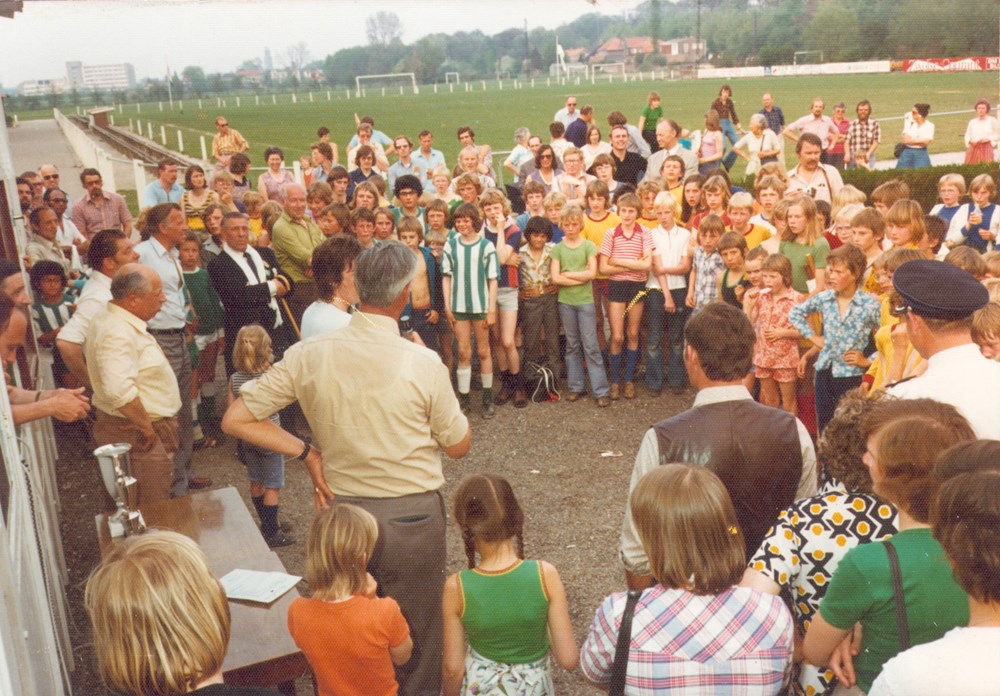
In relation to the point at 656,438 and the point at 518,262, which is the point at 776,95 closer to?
the point at 518,262

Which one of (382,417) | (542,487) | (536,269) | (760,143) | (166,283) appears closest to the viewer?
(382,417)

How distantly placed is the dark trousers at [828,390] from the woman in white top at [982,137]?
1138 cm

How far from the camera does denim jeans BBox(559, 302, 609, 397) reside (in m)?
7.71

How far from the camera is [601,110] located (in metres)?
38.5

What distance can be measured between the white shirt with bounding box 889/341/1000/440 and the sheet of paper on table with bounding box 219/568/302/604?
2.30 meters

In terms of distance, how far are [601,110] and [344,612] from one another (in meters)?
37.6

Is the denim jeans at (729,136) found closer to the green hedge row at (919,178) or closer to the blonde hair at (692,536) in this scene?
the green hedge row at (919,178)

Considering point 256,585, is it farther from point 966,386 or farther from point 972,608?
point 966,386

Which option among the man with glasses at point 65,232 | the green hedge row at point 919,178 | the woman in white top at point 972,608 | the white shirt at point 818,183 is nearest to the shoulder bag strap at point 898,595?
the woman in white top at point 972,608

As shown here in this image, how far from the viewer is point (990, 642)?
1.67 meters

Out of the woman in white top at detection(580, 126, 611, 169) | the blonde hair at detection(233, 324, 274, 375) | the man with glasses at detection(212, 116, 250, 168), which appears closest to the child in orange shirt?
the blonde hair at detection(233, 324, 274, 375)

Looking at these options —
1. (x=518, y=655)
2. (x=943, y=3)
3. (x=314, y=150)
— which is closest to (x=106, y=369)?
(x=518, y=655)

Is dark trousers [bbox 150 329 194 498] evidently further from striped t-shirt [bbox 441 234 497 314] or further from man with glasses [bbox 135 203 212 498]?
striped t-shirt [bbox 441 234 497 314]

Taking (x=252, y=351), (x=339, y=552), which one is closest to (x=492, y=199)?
(x=252, y=351)
